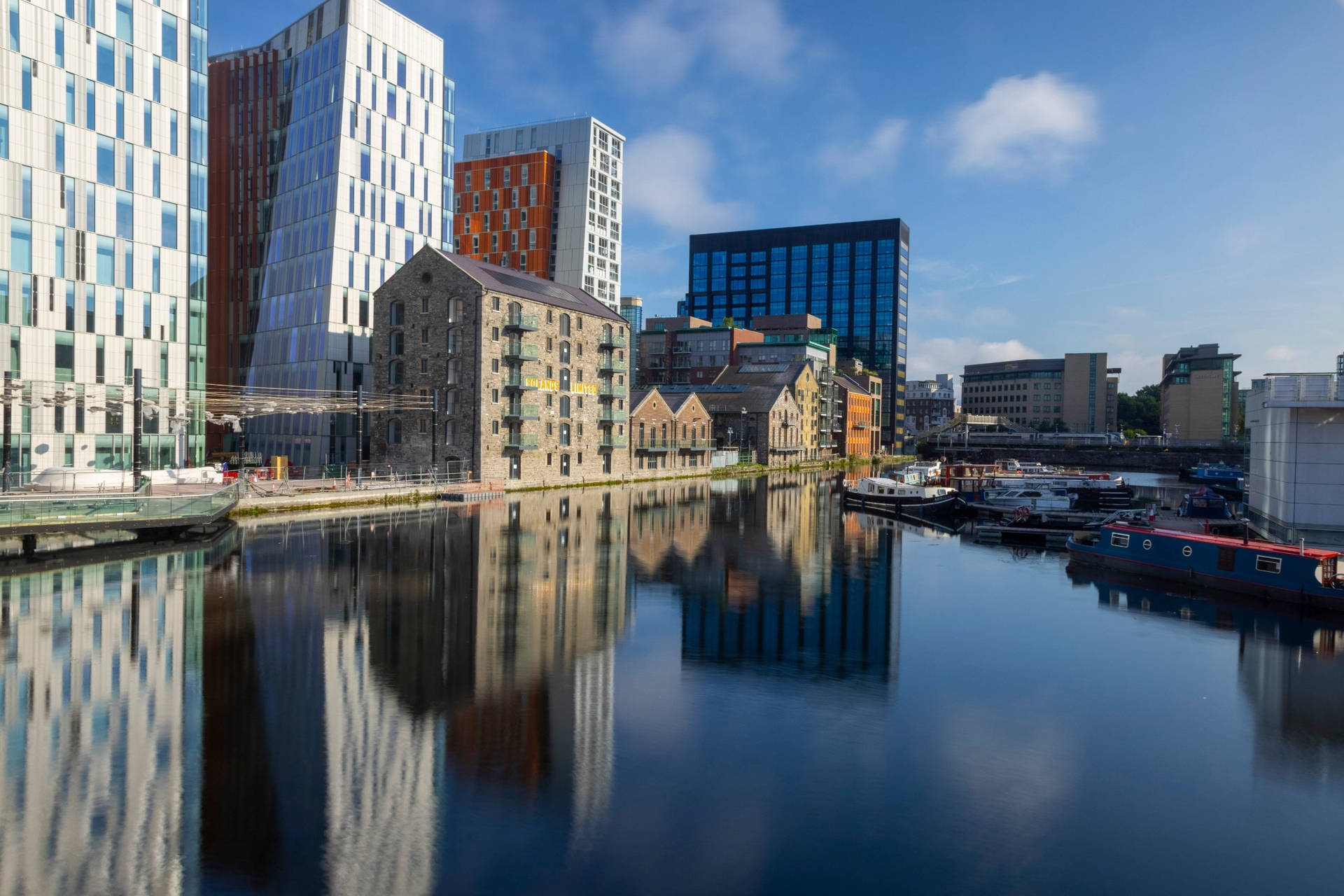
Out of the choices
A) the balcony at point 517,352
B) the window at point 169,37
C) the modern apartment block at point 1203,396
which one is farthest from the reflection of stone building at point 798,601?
the modern apartment block at point 1203,396

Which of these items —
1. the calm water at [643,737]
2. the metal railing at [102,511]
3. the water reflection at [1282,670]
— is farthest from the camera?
the metal railing at [102,511]

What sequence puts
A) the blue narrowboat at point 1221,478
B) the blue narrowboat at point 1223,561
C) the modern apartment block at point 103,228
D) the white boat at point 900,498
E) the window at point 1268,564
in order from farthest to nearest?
the blue narrowboat at point 1221,478 < the white boat at point 900,498 < the modern apartment block at point 103,228 < the window at point 1268,564 < the blue narrowboat at point 1223,561

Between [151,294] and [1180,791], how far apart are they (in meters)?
54.0

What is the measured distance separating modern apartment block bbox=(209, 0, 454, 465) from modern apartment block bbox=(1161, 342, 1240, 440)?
133013 mm

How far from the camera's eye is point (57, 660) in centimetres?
1691

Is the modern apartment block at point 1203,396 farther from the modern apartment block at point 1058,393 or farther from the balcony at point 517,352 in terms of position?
the balcony at point 517,352

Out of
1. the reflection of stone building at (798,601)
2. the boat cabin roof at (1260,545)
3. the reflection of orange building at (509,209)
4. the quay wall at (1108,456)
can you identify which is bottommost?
the reflection of stone building at (798,601)

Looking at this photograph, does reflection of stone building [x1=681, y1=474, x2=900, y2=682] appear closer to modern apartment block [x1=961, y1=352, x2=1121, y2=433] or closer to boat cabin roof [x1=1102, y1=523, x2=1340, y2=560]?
boat cabin roof [x1=1102, y1=523, x2=1340, y2=560]

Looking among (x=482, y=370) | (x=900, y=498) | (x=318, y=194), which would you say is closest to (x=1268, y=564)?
(x=900, y=498)

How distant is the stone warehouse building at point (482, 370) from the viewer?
5375cm

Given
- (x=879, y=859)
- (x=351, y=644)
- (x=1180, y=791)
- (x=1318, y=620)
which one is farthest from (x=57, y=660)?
(x=1318, y=620)

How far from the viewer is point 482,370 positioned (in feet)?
174

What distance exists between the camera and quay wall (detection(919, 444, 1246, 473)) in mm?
103000

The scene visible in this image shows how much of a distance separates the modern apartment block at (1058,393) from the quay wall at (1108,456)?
56533 millimetres
